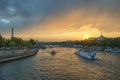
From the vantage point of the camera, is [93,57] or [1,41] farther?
[1,41]

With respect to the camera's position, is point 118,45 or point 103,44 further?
point 103,44

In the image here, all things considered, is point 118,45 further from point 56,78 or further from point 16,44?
point 56,78

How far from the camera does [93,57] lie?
259 ft

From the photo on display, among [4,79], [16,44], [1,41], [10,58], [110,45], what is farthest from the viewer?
[16,44]

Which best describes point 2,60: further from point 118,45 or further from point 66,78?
point 118,45

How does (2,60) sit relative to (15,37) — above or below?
below

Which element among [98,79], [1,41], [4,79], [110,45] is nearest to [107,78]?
[98,79]

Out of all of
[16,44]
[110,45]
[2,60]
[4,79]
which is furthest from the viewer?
[16,44]

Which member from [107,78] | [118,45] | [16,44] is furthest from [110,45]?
[107,78]

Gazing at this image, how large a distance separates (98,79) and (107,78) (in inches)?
70.2

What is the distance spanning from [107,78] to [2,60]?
38162 millimetres

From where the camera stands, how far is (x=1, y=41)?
14188cm

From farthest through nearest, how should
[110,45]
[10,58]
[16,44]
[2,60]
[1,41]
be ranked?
[16,44] → [110,45] → [1,41] → [10,58] → [2,60]

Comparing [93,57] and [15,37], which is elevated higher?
[15,37]
